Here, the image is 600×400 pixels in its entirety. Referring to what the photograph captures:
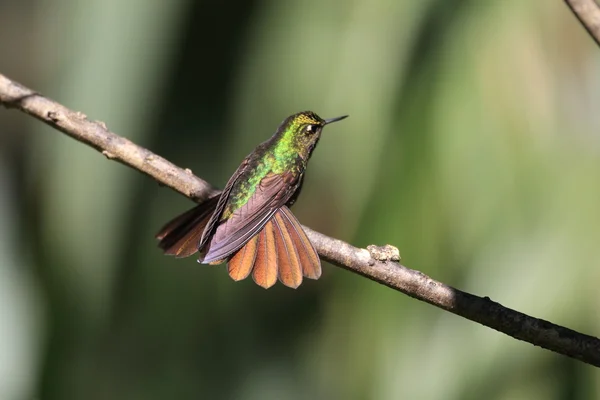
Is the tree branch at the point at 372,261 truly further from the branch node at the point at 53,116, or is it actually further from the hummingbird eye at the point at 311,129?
the hummingbird eye at the point at 311,129

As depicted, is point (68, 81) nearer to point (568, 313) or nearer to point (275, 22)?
point (275, 22)

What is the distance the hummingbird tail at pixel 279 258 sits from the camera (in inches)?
83.1

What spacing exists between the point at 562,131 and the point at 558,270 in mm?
586

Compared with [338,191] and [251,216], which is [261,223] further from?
[338,191]

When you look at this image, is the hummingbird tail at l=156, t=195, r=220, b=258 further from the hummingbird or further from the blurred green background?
the blurred green background

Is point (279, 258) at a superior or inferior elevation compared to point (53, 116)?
inferior

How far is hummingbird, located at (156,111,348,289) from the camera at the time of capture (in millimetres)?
2160

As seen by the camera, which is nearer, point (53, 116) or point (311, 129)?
point (53, 116)

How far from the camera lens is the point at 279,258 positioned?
2.21 m

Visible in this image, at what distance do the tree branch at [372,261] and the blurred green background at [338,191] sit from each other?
3.57 feet

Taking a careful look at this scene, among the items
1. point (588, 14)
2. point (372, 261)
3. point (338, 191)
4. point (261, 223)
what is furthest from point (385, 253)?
point (338, 191)

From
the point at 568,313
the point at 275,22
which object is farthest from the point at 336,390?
the point at 275,22

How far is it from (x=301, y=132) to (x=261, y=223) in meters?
0.62

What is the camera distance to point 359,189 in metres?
3.39
